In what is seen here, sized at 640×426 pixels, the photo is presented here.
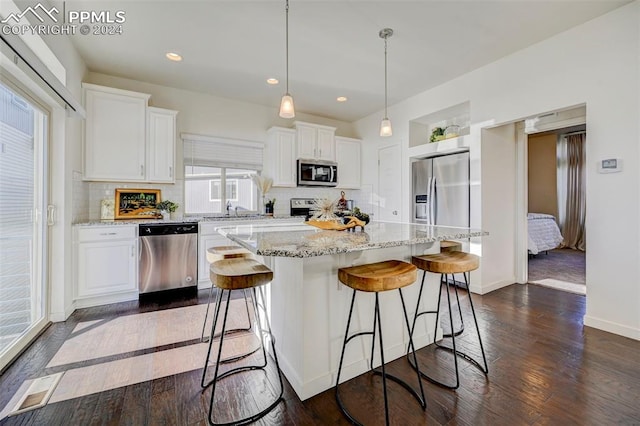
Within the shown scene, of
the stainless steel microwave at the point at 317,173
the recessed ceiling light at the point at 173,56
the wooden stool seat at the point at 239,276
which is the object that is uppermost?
the recessed ceiling light at the point at 173,56

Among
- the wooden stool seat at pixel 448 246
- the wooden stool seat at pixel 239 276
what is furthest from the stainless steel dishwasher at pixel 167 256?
the wooden stool seat at pixel 448 246

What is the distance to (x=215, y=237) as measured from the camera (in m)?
3.67

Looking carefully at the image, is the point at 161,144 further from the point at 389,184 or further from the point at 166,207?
the point at 389,184

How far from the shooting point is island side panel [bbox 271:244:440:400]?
161 cm

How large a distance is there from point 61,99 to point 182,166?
167 cm

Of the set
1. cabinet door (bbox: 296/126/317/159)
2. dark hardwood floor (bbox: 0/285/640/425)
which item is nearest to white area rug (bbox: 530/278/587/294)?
dark hardwood floor (bbox: 0/285/640/425)

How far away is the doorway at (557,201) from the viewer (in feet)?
16.8

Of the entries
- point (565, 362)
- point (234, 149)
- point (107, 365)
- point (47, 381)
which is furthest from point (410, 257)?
point (234, 149)

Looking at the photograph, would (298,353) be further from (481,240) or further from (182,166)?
(182,166)

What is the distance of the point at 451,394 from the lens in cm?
164

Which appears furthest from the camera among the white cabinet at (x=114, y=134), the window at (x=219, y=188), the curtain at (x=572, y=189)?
the curtain at (x=572, y=189)

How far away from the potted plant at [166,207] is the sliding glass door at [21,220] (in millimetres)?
1210

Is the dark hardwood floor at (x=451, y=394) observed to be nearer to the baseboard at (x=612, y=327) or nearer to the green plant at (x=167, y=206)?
the baseboard at (x=612, y=327)

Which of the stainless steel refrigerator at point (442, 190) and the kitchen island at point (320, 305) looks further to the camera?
the stainless steel refrigerator at point (442, 190)
